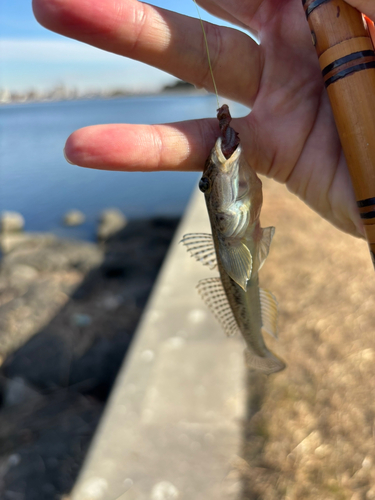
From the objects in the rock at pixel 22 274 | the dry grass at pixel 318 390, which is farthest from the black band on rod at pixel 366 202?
the rock at pixel 22 274

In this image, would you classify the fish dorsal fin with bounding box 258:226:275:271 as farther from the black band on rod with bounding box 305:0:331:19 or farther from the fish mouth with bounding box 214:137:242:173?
the black band on rod with bounding box 305:0:331:19

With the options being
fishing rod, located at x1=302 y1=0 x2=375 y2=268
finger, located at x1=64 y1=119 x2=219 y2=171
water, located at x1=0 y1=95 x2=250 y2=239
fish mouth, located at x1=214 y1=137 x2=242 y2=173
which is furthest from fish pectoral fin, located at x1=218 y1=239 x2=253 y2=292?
water, located at x1=0 y1=95 x2=250 y2=239

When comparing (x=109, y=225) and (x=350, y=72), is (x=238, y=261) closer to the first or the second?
(x=350, y=72)

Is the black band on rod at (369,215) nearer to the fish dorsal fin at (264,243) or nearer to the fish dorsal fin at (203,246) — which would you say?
the fish dorsal fin at (264,243)

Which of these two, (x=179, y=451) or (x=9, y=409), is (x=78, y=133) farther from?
(x=9, y=409)

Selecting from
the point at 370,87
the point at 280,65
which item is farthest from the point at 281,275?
the point at 370,87
